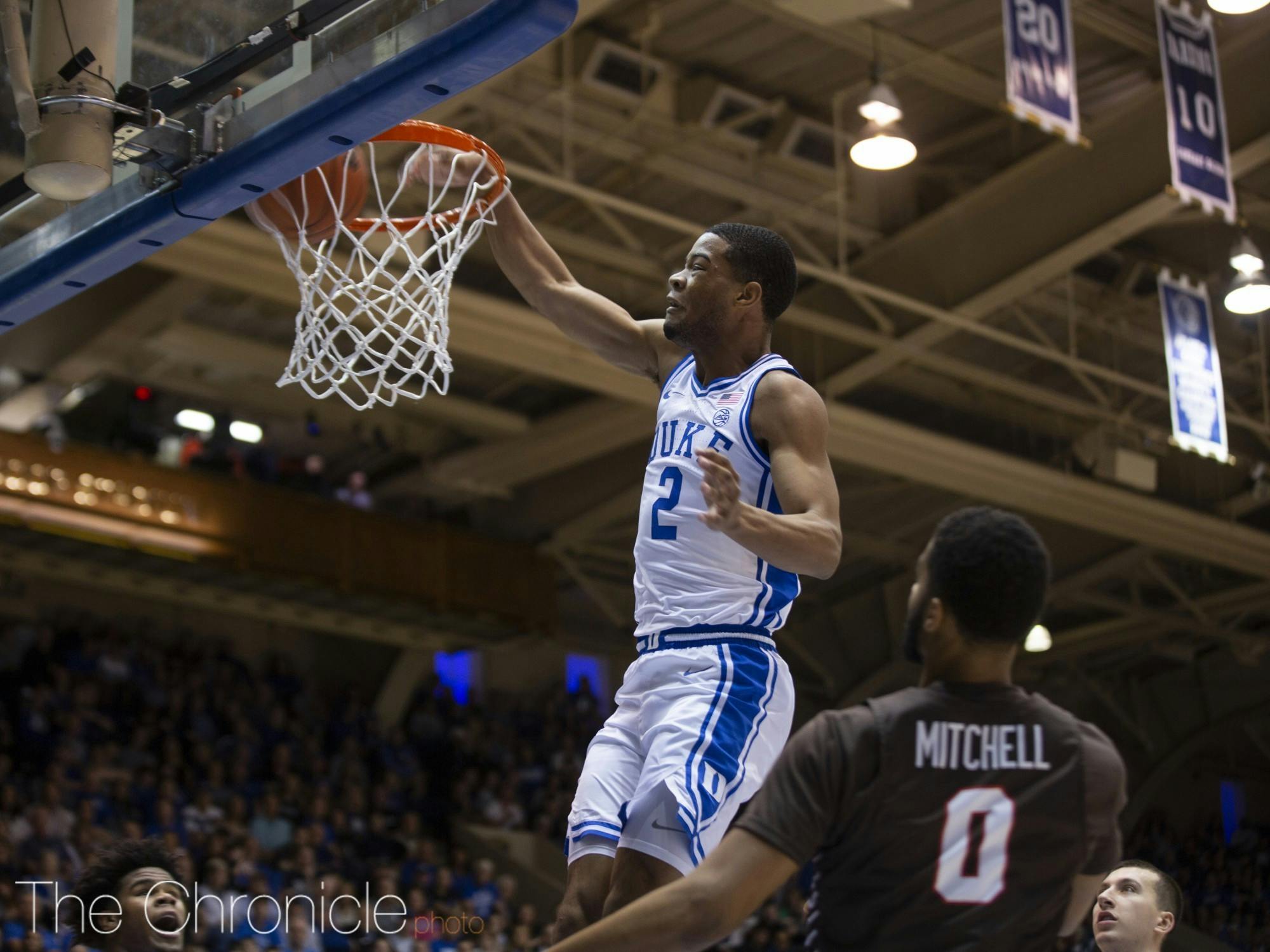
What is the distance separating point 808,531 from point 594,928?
51.6 inches

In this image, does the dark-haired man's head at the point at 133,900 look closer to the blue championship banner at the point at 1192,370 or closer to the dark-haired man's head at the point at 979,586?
the dark-haired man's head at the point at 979,586

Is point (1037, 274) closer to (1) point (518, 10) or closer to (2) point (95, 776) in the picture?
(2) point (95, 776)

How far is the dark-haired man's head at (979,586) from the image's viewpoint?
2691 mm

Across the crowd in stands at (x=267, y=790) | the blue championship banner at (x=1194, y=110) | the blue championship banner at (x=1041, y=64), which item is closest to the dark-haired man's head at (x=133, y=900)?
the crowd in stands at (x=267, y=790)

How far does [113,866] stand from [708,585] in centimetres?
197

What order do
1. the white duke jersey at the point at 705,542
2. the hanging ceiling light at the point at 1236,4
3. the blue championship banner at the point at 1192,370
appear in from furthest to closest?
the blue championship banner at the point at 1192,370
the hanging ceiling light at the point at 1236,4
the white duke jersey at the point at 705,542

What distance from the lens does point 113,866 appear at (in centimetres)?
476

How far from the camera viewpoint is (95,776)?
46.7ft

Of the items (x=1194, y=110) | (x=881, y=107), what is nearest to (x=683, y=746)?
(x=881, y=107)

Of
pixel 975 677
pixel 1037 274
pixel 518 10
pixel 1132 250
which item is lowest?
pixel 975 677

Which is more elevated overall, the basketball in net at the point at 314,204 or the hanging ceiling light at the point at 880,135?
the hanging ceiling light at the point at 880,135

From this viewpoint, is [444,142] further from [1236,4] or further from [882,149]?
[882,149]

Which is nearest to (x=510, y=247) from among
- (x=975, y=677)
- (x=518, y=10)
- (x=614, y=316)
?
(x=614, y=316)

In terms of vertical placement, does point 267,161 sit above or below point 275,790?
above
